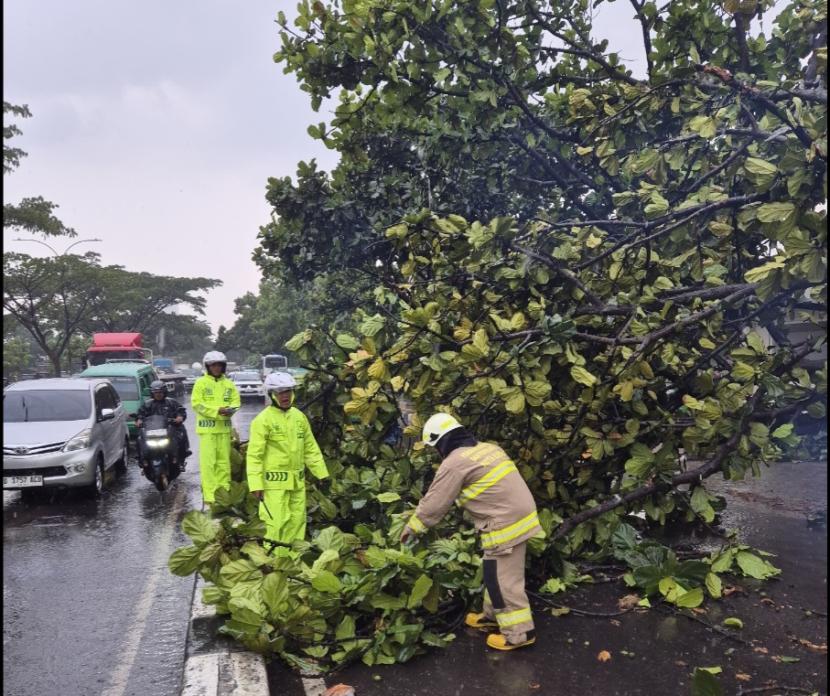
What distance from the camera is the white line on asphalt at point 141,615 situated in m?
4.56

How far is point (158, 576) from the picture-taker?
265 inches

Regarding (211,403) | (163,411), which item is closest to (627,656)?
(211,403)

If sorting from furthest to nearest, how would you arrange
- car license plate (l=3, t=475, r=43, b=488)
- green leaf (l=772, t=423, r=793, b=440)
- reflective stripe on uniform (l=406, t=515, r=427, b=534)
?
car license plate (l=3, t=475, r=43, b=488) < green leaf (l=772, t=423, r=793, b=440) < reflective stripe on uniform (l=406, t=515, r=427, b=534)

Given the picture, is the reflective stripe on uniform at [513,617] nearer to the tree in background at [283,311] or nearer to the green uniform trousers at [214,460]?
the green uniform trousers at [214,460]

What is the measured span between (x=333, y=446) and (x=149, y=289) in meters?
52.0

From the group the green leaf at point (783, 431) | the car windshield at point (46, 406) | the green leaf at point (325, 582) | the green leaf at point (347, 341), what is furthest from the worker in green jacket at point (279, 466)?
the car windshield at point (46, 406)

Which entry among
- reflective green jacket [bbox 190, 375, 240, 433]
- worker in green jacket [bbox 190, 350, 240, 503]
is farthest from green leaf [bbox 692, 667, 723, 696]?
reflective green jacket [bbox 190, 375, 240, 433]

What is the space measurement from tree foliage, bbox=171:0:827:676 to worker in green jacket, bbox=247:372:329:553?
35 cm

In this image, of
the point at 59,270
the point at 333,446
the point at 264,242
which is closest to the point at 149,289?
the point at 59,270

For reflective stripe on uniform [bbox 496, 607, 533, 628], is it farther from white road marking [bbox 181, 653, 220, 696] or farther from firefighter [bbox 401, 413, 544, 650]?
white road marking [bbox 181, 653, 220, 696]

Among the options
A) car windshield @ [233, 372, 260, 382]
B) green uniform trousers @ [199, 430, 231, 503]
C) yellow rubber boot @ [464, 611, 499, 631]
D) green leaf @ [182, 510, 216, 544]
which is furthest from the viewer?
car windshield @ [233, 372, 260, 382]

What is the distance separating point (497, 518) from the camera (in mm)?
4766

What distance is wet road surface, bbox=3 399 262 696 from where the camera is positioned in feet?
15.3

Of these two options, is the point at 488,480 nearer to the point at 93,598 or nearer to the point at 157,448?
the point at 93,598
